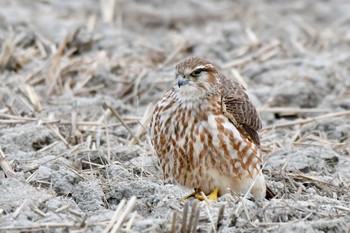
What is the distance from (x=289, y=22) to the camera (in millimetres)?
15273

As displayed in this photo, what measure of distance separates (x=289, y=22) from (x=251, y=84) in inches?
169

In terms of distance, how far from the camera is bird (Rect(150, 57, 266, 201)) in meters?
7.27

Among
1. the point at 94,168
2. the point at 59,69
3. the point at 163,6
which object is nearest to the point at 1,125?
the point at 94,168

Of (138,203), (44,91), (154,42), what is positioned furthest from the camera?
(154,42)

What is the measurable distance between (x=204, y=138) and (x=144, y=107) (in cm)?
304

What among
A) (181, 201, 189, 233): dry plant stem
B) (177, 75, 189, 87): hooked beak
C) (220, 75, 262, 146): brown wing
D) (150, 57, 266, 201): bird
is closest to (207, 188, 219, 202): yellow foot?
(150, 57, 266, 201): bird

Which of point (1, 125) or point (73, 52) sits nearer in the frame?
point (1, 125)

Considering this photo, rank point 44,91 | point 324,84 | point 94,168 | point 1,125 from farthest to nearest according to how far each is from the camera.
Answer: point 324,84 < point 44,91 < point 1,125 < point 94,168

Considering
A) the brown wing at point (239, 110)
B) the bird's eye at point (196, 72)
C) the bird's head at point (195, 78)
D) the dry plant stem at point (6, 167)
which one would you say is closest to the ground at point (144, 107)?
the dry plant stem at point (6, 167)

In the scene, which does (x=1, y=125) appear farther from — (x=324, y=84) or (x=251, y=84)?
(x=324, y=84)

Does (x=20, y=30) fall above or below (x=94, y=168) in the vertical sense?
above

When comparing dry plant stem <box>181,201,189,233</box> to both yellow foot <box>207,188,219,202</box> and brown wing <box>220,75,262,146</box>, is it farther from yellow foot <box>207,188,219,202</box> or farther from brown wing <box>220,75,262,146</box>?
brown wing <box>220,75,262,146</box>

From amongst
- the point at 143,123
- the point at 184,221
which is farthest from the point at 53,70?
the point at 184,221

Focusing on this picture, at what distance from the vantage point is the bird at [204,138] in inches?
286
